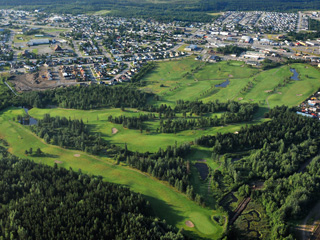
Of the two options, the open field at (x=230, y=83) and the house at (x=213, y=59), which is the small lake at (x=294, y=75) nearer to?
the open field at (x=230, y=83)

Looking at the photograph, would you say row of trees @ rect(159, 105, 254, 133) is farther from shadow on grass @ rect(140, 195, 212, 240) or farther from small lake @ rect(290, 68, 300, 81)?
small lake @ rect(290, 68, 300, 81)

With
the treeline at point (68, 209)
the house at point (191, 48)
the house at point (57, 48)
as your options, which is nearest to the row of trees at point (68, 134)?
the treeline at point (68, 209)

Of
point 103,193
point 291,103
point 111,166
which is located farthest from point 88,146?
point 291,103

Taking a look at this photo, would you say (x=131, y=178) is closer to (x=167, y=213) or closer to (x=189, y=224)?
(x=167, y=213)

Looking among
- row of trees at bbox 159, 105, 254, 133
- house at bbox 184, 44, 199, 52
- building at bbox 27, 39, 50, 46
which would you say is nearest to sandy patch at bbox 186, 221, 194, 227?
row of trees at bbox 159, 105, 254, 133

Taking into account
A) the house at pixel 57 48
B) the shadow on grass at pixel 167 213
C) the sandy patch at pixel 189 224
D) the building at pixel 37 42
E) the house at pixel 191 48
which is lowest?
the sandy patch at pixel 189 224
